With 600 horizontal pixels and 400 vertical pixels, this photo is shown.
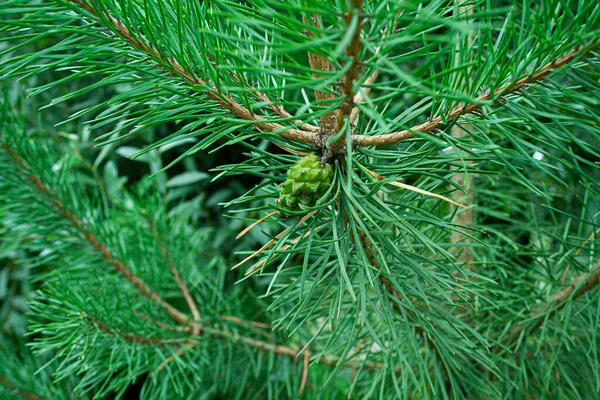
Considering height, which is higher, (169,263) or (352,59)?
(352,59)

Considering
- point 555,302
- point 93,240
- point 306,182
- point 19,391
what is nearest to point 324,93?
point 306,182

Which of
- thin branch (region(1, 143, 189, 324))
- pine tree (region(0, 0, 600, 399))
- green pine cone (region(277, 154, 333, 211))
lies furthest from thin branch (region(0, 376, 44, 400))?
green pine cone (region(277, 154, 333, 211))

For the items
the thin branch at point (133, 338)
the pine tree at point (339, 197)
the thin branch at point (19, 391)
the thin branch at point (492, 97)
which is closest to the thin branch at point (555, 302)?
the pine tree at point (339, 197)

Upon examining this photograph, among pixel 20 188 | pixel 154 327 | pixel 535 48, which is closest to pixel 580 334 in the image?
pixel 535 48

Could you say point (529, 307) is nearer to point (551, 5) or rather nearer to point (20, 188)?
point (551, 5)

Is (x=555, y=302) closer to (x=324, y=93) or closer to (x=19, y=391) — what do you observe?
(x=324, y=93)

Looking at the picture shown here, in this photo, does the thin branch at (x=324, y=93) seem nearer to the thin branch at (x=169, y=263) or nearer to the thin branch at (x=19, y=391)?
the thin branch at (x=169, y=263)
